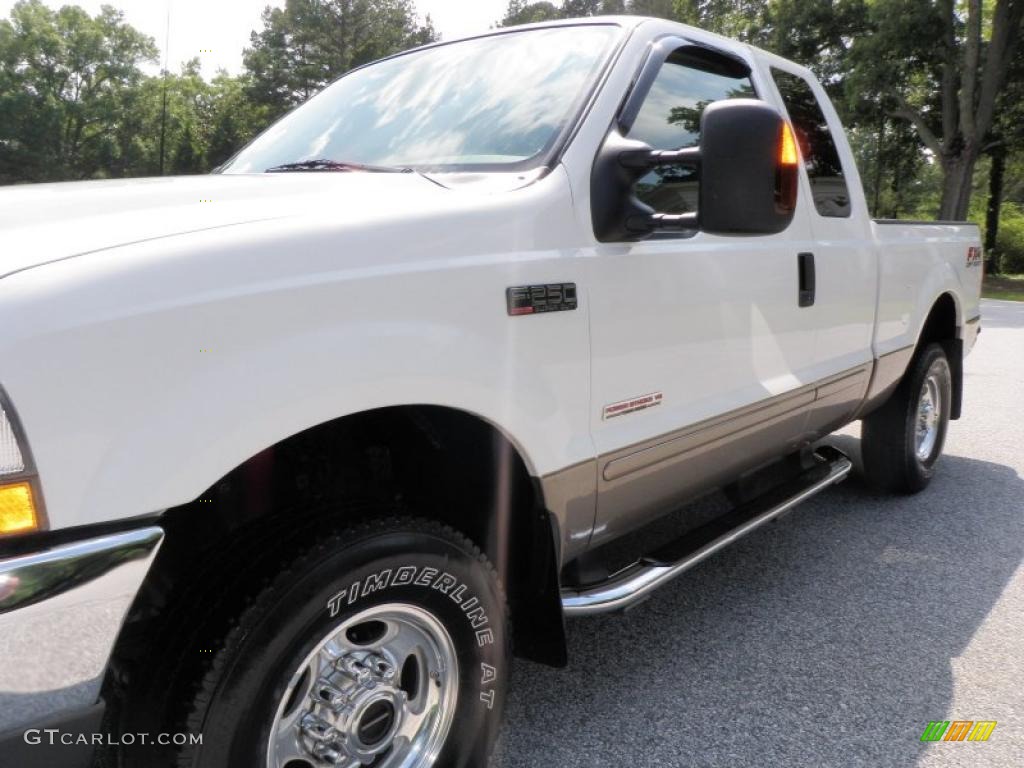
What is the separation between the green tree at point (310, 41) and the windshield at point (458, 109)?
4458cm

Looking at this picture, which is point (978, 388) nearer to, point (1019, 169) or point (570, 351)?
point (570, 351)

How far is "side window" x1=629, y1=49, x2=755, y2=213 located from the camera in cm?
243

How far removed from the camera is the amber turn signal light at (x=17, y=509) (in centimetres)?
125

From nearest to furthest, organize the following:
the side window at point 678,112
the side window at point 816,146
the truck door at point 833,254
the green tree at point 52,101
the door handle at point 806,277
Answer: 1. the side window at point 678,112
2. the door handle at point 806,277
3. the truck door at point 833,254
4. the side window at point 816,146
5. the green tree at point 52,101

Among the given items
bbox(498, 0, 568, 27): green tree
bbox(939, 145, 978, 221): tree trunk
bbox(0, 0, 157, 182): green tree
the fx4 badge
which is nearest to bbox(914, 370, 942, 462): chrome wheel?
the fx4 badge

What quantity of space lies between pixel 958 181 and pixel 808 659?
80.6 feet

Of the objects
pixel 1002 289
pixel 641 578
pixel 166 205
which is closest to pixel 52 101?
pixel 1002 289

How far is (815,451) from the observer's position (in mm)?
3900

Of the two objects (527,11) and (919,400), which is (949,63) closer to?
(919,400)

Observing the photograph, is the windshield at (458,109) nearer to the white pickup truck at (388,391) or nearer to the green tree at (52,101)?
the white pickup truck at (388,391)

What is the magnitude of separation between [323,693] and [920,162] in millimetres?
35533

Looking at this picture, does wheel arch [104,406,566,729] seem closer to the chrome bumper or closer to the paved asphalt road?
the chrome bumper

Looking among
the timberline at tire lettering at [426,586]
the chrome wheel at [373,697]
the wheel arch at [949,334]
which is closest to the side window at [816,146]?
the wheel arch at [949,334]

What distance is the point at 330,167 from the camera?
8.29 ft
